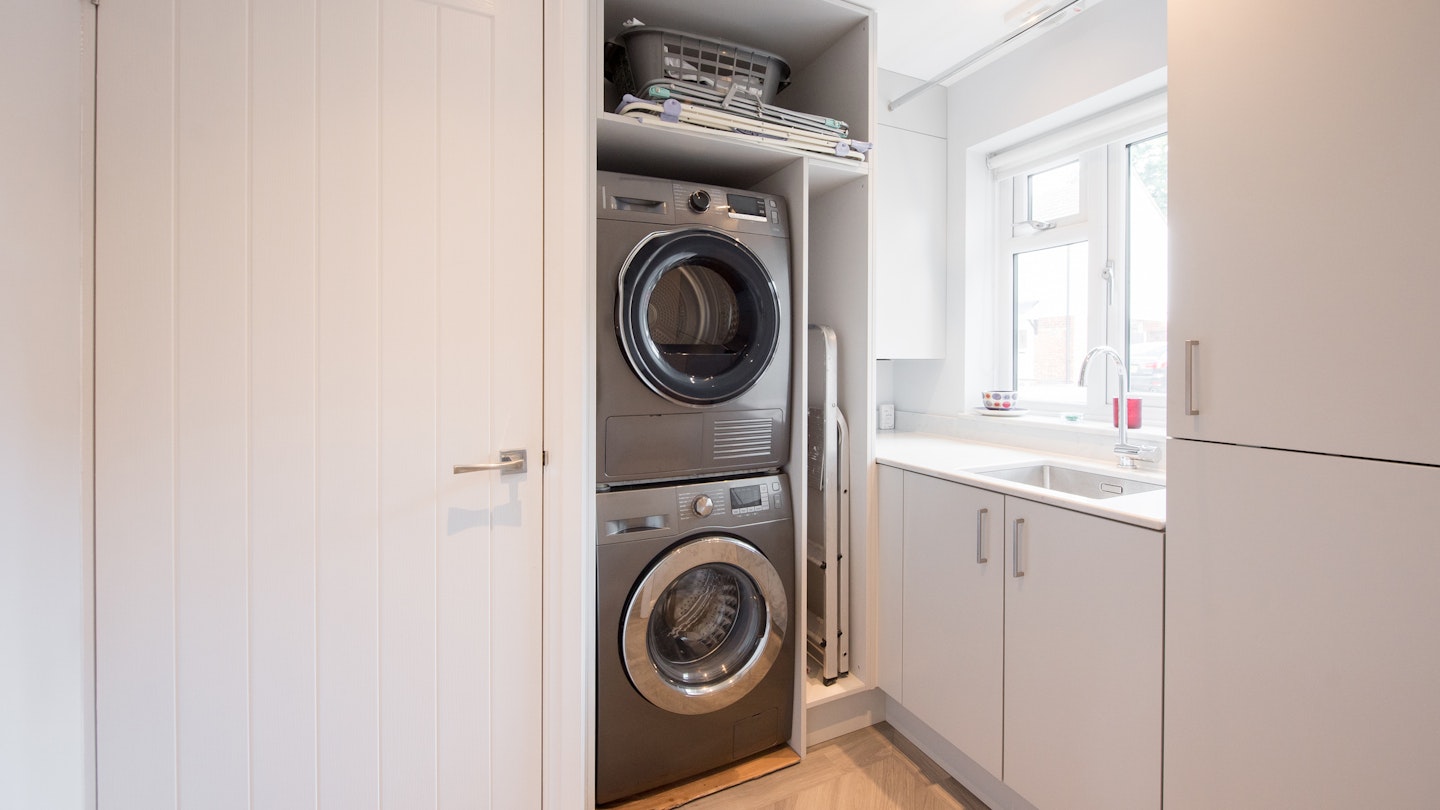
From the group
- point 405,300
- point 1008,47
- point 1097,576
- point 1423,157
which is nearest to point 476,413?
point 405,300

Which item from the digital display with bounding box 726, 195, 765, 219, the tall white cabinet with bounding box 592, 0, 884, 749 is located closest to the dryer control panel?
the digital display with bounding box 726, 195, 765, 219

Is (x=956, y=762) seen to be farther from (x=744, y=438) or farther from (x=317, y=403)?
(x=317, y=403)

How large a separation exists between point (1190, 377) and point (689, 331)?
3.86 feet

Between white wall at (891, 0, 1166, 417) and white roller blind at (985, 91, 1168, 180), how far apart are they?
0.12ft

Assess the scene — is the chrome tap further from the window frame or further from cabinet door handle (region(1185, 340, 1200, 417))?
cabinet door handle (region(1185, 340, 1200, 417))

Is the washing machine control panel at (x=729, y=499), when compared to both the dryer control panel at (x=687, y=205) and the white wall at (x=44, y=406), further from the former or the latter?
the white wall at (x=44, y=406)

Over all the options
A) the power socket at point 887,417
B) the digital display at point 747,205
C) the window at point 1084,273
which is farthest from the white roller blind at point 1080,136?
the digital display at point 747,205

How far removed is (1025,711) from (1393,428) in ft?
3.25

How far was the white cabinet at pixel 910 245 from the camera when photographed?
97.7 inches

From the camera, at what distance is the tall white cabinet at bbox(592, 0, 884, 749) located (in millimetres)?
1761

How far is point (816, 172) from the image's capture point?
1881 mm

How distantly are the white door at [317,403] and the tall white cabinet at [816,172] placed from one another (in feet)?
1.70

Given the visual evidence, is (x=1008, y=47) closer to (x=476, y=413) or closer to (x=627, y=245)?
(x=627, y=245)

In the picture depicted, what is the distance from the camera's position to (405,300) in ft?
4.20
